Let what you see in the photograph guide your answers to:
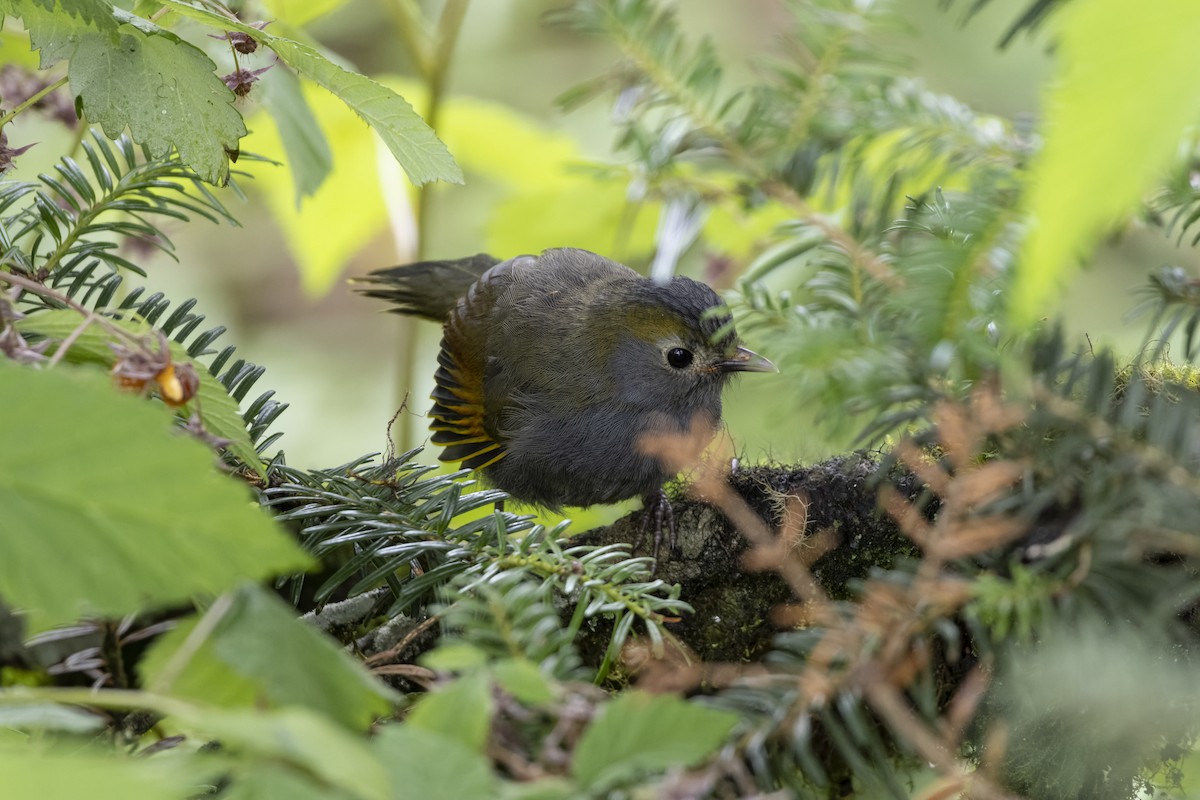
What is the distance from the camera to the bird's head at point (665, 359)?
276cm

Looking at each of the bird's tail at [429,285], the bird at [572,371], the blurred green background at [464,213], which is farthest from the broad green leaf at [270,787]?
the bird's tail at [429,285]

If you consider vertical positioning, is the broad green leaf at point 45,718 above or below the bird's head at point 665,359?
below

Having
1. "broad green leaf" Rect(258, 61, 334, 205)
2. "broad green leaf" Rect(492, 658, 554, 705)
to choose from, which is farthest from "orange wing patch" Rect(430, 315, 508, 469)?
"broad green leaf" Rect(492, 658, 554, 705)

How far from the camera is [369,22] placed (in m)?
5.55

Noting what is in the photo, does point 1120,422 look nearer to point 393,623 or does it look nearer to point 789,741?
point 789,741

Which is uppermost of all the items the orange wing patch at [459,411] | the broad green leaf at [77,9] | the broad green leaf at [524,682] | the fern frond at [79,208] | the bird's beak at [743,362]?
the broad green leaf at [77,9]

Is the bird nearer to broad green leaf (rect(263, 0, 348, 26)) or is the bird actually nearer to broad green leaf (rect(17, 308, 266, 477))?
broad green leaf (rect(263, 0, 348, 26))

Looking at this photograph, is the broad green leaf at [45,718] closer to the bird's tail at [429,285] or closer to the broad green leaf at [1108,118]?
the broad green leaf at [1108,118]

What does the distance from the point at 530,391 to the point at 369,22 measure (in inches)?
140

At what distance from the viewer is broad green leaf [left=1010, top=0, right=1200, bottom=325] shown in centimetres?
51

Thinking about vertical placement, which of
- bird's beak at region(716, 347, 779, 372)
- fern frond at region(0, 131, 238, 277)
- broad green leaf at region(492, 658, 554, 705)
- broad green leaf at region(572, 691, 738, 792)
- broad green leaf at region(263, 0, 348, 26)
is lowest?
broad green leaf at region(572, 691, 738, 792)

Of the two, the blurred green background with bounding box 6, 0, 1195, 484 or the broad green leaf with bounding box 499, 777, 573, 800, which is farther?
the blurred green background with bounding box 6, 0, 1195, 484

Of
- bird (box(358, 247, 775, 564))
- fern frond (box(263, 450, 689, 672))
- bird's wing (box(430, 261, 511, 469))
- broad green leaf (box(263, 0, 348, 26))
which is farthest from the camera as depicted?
bird's wing (box(430, 261, 511, 469))

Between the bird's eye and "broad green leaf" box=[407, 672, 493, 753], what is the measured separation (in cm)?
220
